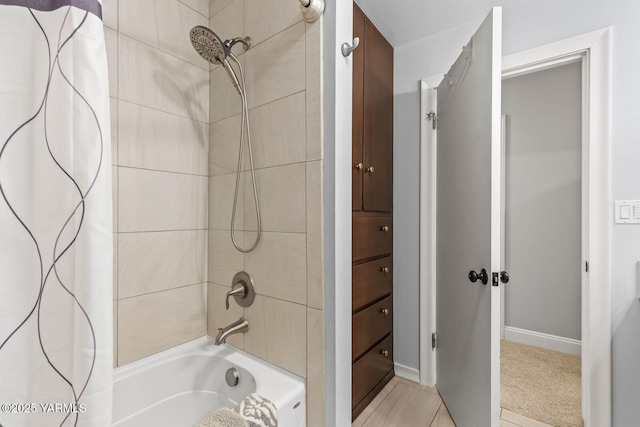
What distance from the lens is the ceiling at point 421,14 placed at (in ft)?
5.18

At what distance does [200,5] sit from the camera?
53.4 inches

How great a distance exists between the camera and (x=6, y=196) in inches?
18.0

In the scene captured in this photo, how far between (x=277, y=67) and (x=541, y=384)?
2499 millimetres

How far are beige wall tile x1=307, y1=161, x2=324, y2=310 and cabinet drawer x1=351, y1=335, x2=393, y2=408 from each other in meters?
0.77

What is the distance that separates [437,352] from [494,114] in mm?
1465

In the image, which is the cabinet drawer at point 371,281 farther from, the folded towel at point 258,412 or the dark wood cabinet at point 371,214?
the folded towel at point 258,412

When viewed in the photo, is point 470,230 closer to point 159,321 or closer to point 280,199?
point 280,199

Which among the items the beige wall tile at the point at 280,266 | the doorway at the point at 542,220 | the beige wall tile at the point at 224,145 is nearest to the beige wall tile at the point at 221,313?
the beige wall tile at the point at 280,266

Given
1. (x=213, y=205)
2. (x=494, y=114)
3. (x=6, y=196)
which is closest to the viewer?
(x=6, y=196)

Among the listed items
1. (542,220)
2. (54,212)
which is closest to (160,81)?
(54,212)

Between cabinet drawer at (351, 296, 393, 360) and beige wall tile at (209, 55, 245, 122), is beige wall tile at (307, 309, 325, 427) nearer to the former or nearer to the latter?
cabinet drawer at (351, 296, 393, 360)

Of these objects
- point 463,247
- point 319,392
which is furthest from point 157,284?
point 463,247

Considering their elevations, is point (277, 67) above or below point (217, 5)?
below

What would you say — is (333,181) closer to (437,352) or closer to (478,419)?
(478,419)
